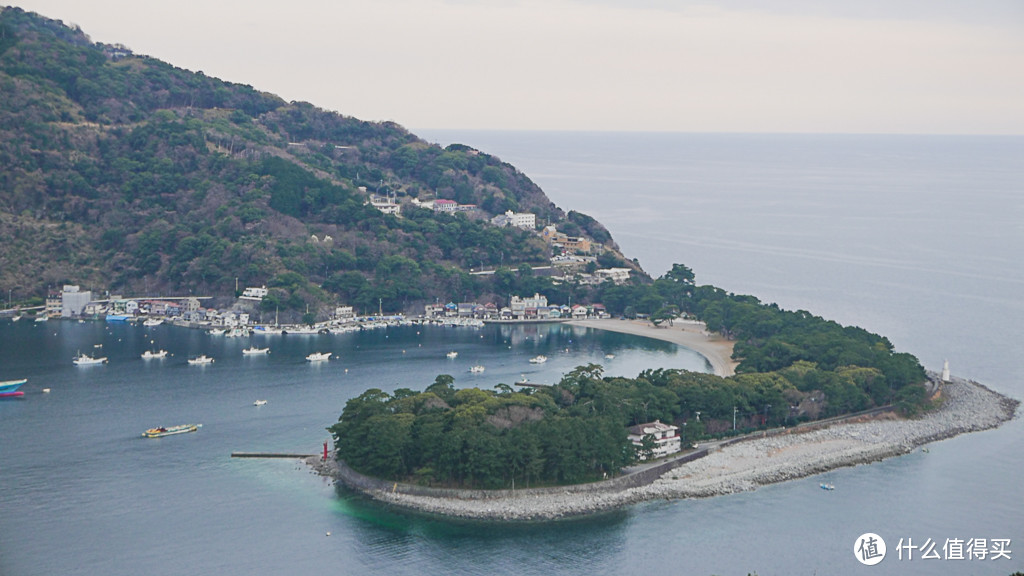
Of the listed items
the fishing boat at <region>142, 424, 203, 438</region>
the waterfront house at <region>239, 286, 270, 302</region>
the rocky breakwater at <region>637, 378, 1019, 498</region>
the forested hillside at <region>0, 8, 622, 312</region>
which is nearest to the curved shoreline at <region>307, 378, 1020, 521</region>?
the rocky breakwater at <region>637, 378, 1019, 498</region>

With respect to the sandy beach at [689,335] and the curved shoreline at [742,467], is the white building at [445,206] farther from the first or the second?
the curved shoreline at [742,467]

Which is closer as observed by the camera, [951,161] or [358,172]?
[358,172]

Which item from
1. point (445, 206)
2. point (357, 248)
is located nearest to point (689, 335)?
point (357, 248)

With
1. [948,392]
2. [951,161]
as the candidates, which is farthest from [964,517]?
[951,161]

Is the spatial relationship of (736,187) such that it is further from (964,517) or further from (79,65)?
(964,517)

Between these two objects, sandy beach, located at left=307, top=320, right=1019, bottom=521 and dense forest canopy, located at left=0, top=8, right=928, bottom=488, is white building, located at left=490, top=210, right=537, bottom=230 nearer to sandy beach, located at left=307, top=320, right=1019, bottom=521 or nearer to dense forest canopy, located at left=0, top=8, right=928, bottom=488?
dense forest canopy, located at left=0, top=8, right=928, bottom=488

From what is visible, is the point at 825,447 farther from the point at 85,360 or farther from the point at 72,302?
the point at 72,302
